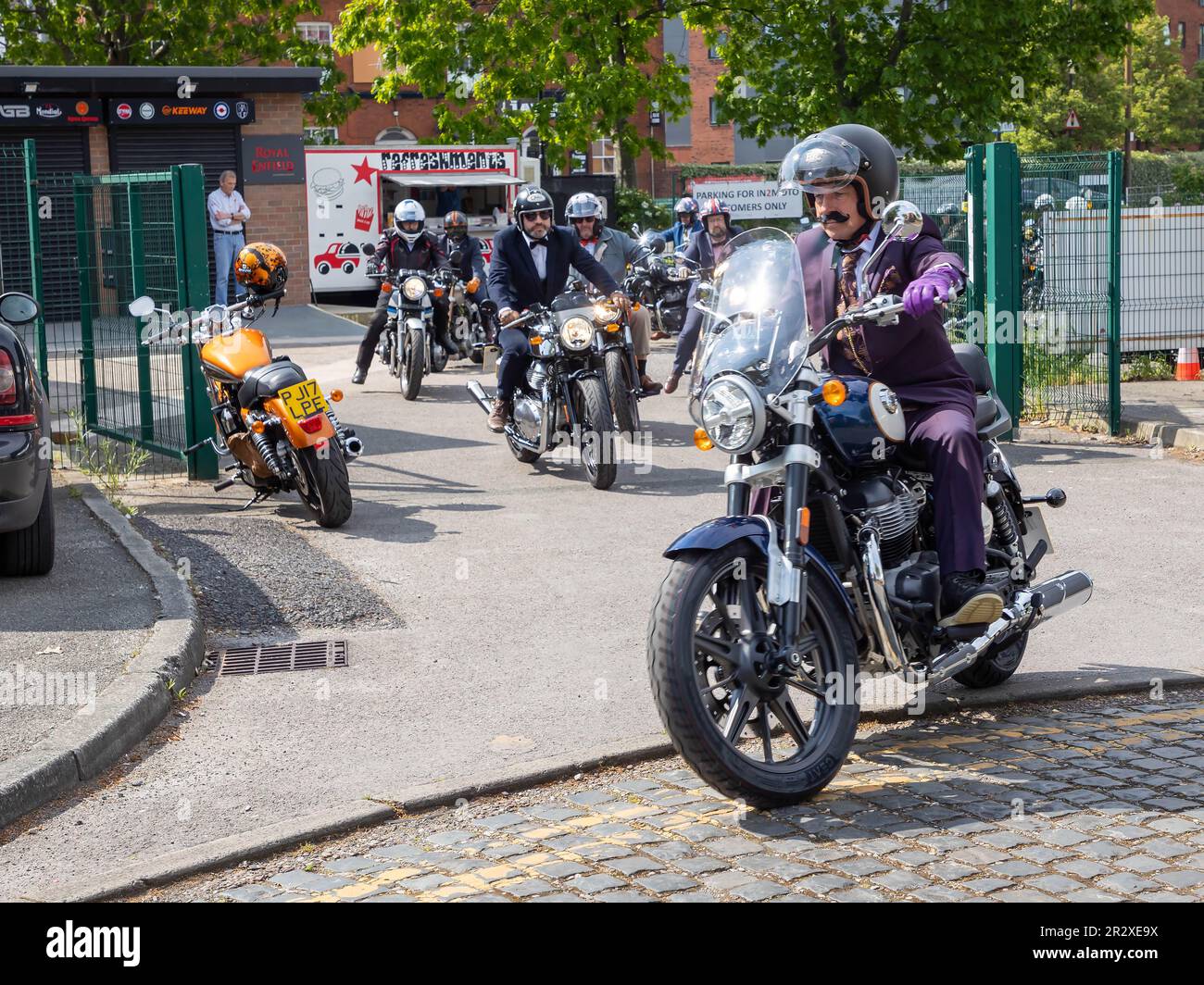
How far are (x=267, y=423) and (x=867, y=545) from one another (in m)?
5.26

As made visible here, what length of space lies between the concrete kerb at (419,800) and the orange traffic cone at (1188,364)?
9.96 meters

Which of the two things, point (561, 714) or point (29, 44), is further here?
point (29, 44)

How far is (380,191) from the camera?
104 feet

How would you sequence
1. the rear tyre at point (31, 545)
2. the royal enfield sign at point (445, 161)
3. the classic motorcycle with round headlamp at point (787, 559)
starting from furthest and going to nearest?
1. the royal enfield sign at point (445, 161)
2. the rear tyre at point (31, 545)
3. the classic motorcycle with round headlamp at point (787, 559)

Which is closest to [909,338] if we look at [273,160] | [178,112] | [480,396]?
[480,396]

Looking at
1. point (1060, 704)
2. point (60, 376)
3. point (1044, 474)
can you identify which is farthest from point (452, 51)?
point (1060, 704)

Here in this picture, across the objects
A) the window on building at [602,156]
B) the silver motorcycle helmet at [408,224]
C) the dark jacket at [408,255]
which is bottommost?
the dark jacket at [408,255]

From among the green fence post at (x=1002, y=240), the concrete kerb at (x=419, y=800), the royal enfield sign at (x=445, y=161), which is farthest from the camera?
the royal enfield sign at (x=445, y=161)

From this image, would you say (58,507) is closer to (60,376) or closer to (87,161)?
(60,376)

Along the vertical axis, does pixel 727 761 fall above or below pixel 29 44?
below

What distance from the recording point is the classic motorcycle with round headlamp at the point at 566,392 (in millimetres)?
10719

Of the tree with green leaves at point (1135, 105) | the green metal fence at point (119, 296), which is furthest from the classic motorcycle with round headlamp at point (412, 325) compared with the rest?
the tree with green leaves at point (1135, 105)

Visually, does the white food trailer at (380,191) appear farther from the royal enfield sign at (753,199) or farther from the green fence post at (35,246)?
the green fence post at (35,246)

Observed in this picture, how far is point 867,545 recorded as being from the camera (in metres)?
5.11
